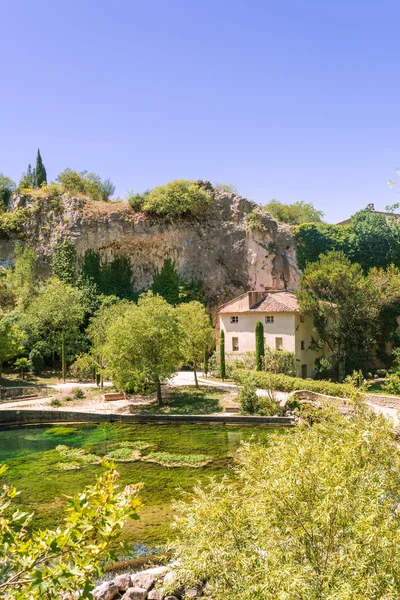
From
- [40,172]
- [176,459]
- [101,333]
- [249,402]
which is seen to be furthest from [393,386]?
[40,172]

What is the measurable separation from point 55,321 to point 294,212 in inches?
1647

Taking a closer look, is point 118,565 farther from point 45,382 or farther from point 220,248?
point 220,248

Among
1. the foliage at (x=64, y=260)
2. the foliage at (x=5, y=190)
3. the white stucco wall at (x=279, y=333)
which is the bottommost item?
the white stucco wall at (x=279, y=333)

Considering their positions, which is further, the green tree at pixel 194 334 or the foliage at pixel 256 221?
the foliage at pixel 256 221

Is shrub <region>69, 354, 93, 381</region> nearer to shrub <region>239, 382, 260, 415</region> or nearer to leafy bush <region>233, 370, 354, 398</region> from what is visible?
leafy bush <region>233, 370, 354, 398</region>

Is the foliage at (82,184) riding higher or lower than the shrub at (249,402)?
higher

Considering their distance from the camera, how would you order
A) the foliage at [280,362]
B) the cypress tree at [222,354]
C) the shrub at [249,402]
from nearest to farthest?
the shrub at [249,402], the foliage at [280,362], the cypress tree at [222,354]

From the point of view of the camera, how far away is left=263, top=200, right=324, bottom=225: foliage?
6531 cm

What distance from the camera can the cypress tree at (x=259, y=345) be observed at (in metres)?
35.2

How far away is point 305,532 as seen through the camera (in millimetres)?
5926

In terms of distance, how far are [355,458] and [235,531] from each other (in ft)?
7.24

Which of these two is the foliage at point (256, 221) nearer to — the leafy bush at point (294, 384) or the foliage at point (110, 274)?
the foliage at point (110, 274)

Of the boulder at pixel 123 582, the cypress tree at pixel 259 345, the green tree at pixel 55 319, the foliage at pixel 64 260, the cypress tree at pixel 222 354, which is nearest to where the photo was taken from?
the boulder at pixel 123 582

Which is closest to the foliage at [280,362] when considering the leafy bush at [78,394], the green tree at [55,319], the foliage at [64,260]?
the leafy bush at [78,394]
